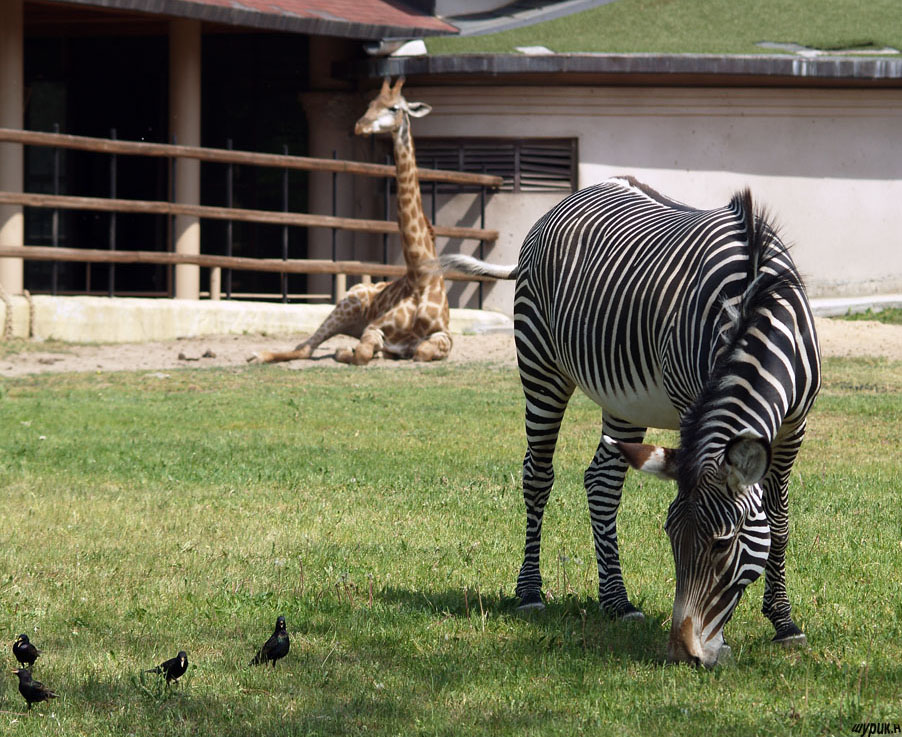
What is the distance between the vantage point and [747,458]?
165 inches

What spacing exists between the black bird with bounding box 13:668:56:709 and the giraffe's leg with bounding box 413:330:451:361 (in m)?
11.0

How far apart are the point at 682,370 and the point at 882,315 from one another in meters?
14.6

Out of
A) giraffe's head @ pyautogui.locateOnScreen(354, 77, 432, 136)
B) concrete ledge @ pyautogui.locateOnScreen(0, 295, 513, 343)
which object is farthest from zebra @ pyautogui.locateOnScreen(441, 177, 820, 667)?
concrete ledge @ pyautogui.locateOnScreen(0, 295, 513, 343)

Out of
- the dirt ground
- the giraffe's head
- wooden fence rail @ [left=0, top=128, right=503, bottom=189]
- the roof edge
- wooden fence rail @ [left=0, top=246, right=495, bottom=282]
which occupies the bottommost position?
the dirt ground

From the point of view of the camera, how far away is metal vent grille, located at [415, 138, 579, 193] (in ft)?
65.6

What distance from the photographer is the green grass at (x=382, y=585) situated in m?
4.32

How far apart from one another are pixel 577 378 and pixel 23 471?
437 centimetres

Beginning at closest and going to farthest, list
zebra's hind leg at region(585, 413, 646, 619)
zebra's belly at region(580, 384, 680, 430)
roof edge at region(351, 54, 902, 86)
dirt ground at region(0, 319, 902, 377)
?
zebra's belly at region(580, 384, 680, 430) < zebra's hind leg at region(585, 413, 646, 619) < dirt ground at region(0, 319, 902, 377) < roof edge at region(351, 54, 902, 86)

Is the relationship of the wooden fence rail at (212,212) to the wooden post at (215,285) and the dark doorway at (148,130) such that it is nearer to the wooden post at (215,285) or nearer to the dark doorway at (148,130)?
the wooden post at (215,285)

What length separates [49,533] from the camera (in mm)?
6910

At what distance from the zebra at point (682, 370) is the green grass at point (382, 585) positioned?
31 cm

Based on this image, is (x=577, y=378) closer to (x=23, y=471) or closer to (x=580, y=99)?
(x=23, y=471)

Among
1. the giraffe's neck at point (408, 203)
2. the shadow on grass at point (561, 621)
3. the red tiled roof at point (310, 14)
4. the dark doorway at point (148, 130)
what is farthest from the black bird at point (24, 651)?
the dark doorway at point (148, 130)

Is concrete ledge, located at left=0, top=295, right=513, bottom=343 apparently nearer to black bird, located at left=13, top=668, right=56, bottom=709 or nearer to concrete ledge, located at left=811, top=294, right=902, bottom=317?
concrete ledge, located at left=811, top=294, right=902, bottom=317
